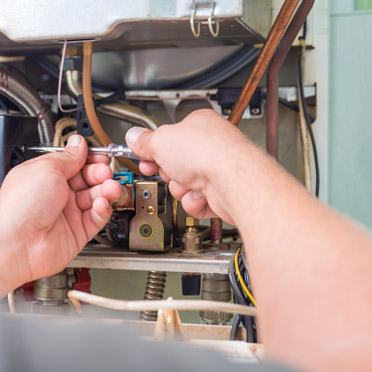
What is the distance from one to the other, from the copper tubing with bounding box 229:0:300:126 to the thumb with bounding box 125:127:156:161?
324 millimetres

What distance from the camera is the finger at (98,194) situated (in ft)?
3.16

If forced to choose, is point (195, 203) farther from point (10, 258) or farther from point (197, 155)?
point (10, 258)

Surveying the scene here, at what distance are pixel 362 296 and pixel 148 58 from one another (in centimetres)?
116

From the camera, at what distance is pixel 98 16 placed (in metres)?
0.94

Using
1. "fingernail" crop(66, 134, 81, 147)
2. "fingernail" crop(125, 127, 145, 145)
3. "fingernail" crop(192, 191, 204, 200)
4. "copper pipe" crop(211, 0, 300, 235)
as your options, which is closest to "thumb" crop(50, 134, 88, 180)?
"fingernail" crop(66, 134, 81, 147)

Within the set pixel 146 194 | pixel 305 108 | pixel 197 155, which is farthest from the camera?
pixel 305 108

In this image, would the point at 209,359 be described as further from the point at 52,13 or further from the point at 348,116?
the point at 348,116

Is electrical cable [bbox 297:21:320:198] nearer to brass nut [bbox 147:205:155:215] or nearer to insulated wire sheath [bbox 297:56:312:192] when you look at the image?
insulated wire sheath [bbox 297:56:312:192]

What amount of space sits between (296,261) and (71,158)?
0.63m

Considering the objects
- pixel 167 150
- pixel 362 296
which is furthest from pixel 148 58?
pixel 362 296

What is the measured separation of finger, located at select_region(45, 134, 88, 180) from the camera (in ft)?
3.14

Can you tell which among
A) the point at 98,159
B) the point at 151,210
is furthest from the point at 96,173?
the point at 151,210

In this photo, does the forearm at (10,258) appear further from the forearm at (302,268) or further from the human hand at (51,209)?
the forearm at (302,268)

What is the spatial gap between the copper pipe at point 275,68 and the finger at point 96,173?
0.40m
